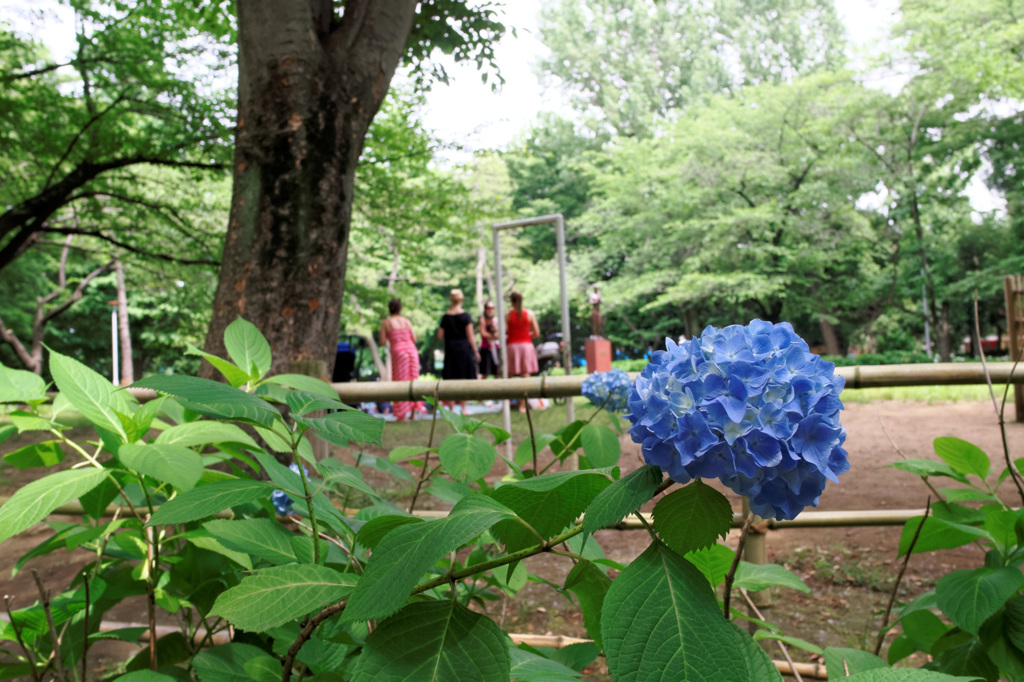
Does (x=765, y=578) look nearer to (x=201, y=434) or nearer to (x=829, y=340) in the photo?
(x=201, y=434)

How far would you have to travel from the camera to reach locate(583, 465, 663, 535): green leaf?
1.25 ft

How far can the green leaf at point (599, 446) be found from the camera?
1039mm

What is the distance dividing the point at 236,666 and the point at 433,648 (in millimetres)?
390

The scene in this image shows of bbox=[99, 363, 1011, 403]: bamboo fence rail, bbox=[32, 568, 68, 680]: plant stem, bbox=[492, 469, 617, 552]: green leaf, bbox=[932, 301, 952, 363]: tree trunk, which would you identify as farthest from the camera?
bbox=[932, 301, 952, 363]: tree trunk

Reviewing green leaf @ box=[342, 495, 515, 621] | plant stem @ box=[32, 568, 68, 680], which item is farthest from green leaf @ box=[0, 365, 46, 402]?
green leaf @ box=[342, 495, 515, 621]

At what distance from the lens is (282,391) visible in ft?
2.72

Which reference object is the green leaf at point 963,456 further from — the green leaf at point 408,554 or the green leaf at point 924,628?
the green leaf at point 408,554

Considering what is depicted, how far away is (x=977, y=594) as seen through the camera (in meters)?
0.69

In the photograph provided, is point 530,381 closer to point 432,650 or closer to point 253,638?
point 253,638

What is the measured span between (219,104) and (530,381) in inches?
223

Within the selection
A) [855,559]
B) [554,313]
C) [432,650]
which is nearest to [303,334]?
[432,650]

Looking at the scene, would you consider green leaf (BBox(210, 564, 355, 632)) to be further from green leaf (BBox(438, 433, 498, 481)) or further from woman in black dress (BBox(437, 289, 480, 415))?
woman in black dress (BBox(437, 289, 480, 415))

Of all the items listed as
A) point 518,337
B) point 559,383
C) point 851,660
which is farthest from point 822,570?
point 518,337

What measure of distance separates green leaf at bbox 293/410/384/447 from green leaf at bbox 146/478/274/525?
0.07 m
